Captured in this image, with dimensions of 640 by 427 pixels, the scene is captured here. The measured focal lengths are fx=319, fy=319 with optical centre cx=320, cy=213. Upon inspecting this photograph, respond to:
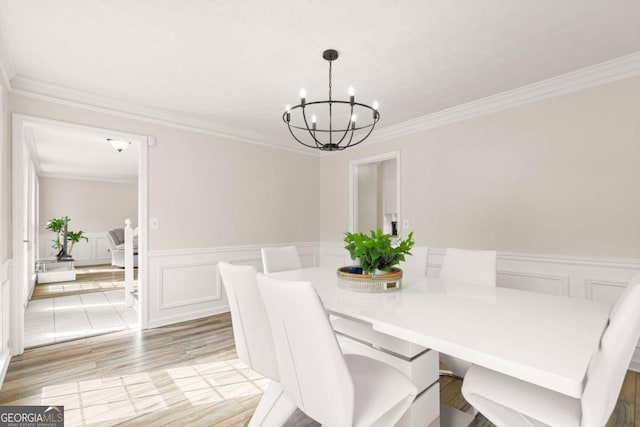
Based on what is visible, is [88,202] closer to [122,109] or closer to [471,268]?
[122,109]

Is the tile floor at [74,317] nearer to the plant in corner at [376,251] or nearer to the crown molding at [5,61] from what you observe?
the crown molding at [5,61]

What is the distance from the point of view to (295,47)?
220 centimetres

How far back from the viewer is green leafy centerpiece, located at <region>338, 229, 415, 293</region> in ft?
5.76

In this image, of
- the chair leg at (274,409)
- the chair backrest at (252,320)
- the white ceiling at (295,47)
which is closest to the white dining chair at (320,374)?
the chair backrest at (252,320)

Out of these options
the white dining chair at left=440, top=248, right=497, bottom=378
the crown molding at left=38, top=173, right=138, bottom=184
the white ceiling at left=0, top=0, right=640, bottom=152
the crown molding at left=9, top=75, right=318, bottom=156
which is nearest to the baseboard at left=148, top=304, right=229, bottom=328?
the crown molding at left=9, top=75, right=318, bottom=156

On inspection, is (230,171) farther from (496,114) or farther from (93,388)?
(496,114)

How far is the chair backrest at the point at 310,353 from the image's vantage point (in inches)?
42.8

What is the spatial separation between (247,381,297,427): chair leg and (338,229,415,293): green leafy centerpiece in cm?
66

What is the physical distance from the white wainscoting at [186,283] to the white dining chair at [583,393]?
125 inches

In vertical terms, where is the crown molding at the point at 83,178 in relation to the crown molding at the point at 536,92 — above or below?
below

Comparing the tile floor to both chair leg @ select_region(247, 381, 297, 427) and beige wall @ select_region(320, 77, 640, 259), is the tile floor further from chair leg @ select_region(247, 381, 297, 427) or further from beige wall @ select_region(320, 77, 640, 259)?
beige wall @ select_region(320, 77, 640, 259)

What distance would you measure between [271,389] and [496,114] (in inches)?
122

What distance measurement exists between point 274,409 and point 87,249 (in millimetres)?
8927

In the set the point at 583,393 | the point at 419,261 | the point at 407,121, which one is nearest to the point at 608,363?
the point at 583,393
